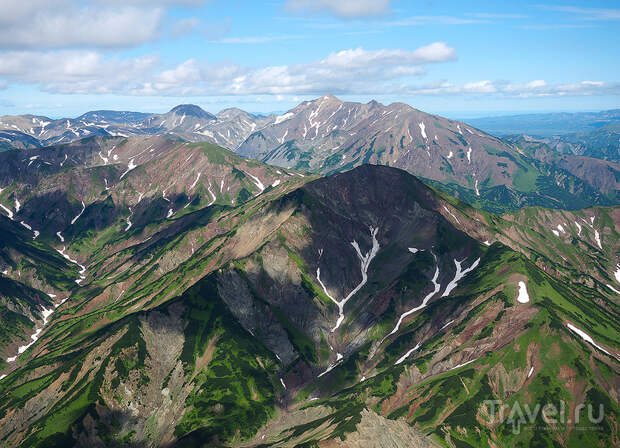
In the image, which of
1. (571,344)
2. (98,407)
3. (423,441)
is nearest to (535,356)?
(571,344)

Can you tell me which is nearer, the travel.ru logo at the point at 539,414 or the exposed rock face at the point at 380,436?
the exposed rock face at the point at 380,436

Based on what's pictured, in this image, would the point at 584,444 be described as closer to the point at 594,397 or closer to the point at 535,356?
the point at 594,397

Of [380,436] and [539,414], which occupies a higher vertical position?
[380,436]

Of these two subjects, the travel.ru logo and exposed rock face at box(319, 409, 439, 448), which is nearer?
exposed rock face at box(319, 409, 439, 448)

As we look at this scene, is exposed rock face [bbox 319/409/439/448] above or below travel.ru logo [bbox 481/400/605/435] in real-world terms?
above

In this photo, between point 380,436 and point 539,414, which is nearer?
point 380,436

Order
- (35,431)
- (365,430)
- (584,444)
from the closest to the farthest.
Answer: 1. (365,430)
2. (584,444)
3. (35,431)

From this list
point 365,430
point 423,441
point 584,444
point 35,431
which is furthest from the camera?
point 35,431

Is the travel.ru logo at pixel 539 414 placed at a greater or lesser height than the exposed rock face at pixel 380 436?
lesser
